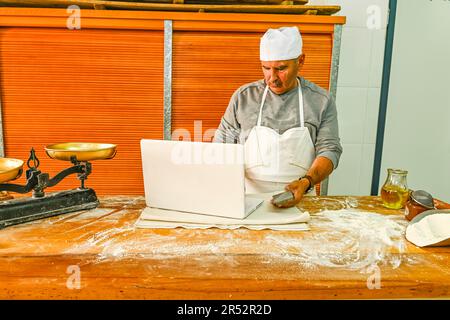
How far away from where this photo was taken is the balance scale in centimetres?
140

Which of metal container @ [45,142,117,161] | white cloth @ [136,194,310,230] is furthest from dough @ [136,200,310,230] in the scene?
metal container @ [45,142,117,161]

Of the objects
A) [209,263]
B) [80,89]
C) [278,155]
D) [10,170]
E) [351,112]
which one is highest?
[80,89]

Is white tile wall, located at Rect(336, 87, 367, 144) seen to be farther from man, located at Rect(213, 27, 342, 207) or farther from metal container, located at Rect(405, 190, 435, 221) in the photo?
metal container, located at Rect(405, 190, 435, 221)

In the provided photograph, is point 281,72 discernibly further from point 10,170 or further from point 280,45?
point 10,170

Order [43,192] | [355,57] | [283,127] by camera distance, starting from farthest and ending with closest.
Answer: [355,57], [283,127], [43,192]

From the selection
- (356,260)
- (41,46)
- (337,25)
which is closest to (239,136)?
(337,25)

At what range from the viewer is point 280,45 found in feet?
7.02

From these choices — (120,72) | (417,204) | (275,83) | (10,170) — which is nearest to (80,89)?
(120,72)

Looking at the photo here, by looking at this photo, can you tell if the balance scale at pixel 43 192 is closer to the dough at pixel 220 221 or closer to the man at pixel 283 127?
the dough at pixel 220 221

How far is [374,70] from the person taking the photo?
3254 mm

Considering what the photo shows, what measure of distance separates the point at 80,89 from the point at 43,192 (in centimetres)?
162

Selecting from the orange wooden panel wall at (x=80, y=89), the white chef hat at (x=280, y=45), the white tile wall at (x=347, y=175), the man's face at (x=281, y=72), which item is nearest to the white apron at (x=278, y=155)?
the man's face at (x=281, y=72)

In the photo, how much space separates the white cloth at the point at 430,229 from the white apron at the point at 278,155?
99 centimetres
